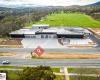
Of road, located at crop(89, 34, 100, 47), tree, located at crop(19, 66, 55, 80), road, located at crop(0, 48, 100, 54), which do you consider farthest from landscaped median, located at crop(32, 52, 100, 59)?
tree, located at crop(19, 66, 55, 80)

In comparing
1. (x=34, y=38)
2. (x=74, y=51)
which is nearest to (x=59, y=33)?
(x=34, y=38)

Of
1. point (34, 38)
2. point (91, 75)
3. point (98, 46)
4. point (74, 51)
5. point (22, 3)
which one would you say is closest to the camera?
point (91, 75)

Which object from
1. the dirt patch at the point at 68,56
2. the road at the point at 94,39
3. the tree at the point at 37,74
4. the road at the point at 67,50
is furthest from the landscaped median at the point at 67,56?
the tree at the point at 37,74

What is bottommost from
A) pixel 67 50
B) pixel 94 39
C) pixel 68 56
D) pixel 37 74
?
pixel 94 39

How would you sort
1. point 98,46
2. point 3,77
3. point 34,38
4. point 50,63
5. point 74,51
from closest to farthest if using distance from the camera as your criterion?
point 3,77 → point 50,63 → point 74,51 → point 98,46 → point 34,38

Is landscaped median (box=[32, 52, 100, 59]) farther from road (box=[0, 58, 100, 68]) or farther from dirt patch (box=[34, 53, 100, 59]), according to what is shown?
road (box=[0, 58, 100, 68])

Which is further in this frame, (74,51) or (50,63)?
(74,51)

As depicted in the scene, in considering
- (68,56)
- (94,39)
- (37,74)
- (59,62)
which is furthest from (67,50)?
(37,74)

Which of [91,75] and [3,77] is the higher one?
[3,77]

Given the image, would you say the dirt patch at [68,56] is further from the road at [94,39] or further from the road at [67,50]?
the road at [94,39]

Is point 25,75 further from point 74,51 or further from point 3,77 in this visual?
point 74,51

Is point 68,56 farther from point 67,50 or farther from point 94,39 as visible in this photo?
point 94,39
